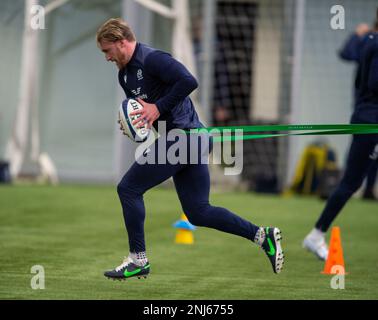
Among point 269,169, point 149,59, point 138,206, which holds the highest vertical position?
point 149,59

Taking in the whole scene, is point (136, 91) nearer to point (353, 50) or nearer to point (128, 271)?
point (128, 271)

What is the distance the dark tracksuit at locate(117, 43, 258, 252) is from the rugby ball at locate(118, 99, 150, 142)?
0.38 ft

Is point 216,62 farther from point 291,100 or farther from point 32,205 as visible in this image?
point 32,205

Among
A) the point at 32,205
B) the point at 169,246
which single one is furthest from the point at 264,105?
the point at 169,246

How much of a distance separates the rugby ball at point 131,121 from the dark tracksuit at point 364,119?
7.39ft

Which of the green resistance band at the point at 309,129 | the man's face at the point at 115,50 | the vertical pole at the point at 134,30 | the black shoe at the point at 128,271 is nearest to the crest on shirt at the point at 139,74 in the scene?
the man's face at the point at 115,50

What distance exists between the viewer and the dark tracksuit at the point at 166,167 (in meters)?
5.89

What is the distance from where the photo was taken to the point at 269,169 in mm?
15906

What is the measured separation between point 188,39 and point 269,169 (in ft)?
8.64

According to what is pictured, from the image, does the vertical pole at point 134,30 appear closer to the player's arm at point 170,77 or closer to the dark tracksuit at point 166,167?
the dark tracksuit at point 166,167

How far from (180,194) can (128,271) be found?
0.62 metres

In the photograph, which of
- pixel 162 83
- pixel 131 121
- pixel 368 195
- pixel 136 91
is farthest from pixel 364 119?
pixel 368 195
